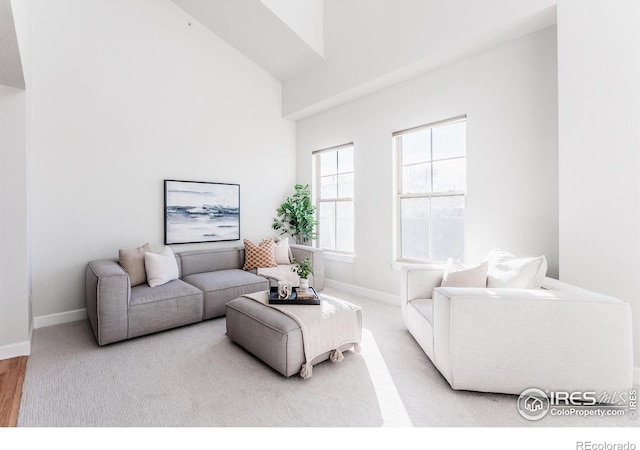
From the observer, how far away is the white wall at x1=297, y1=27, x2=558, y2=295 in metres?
2.71

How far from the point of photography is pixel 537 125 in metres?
2.75

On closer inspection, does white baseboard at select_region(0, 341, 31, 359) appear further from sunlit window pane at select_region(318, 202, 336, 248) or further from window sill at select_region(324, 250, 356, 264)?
sunlit window pane at select_region(318, 202, 336, 248)

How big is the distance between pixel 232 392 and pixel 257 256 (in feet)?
7.67

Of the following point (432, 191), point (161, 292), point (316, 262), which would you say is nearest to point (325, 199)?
point (316, 262)

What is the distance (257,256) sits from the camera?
4.20m

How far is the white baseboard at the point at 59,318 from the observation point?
3.13m

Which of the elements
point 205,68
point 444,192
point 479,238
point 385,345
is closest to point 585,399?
point 385,345

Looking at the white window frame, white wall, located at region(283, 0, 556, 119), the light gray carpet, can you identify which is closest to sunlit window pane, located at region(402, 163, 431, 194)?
the white window frame

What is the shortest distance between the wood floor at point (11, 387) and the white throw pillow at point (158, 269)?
1118mm

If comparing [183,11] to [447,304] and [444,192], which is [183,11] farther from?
[447,304]

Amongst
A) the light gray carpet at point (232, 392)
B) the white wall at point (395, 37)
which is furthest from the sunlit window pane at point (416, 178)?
the light gray carpet at point (232, 392)

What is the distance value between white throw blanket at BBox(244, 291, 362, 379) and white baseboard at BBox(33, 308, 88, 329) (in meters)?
2.33

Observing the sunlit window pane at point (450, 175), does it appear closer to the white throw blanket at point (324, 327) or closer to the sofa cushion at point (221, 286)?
the white throw blanket at point (324, 327)
